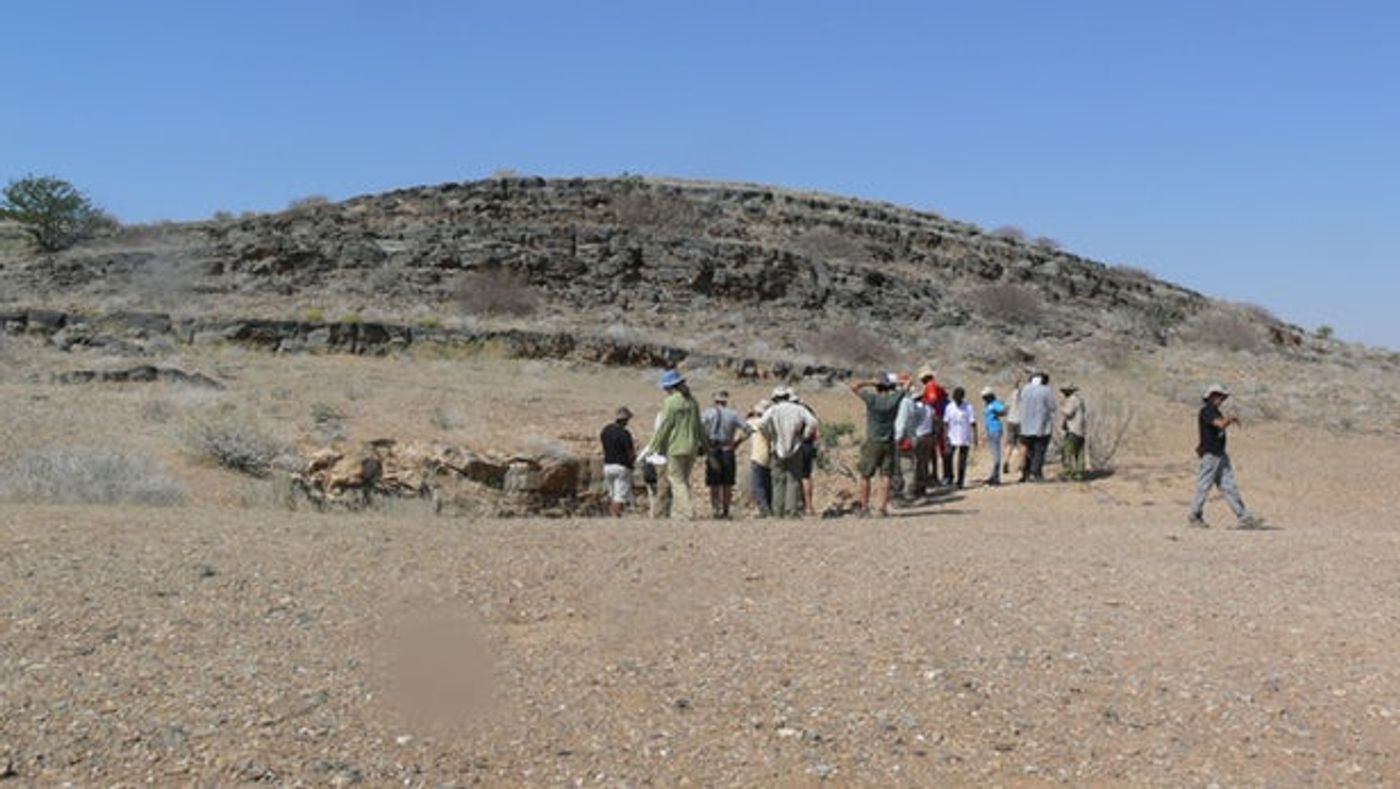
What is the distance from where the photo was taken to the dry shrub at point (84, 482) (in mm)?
10156

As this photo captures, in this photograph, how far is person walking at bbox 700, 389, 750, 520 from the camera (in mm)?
12242

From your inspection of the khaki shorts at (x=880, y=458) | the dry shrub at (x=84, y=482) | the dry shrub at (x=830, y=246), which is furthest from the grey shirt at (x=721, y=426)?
the dry shrub at (x=830, y=246)

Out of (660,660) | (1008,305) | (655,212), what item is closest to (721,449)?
(660,660)

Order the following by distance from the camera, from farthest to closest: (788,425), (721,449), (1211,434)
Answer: (721,449)
(788,425)
(1211,434)

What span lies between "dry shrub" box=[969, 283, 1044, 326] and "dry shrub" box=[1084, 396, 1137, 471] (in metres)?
21.7

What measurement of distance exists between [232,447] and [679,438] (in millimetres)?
5700

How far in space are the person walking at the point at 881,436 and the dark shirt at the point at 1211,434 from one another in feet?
8.92

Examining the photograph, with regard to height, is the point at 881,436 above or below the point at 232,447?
above

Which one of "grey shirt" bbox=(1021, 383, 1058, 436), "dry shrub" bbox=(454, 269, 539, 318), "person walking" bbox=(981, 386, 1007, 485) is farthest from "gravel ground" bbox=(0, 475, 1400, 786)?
"dry shrub" bbox=(454, 269, 539, 318)

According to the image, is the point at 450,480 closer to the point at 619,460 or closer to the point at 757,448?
the point at 619,460

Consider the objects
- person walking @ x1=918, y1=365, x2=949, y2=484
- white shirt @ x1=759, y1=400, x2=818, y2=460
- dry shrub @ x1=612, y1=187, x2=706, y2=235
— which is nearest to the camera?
white shirt @ x1=759, y1=400, x2=818, y2=460

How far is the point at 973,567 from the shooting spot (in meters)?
8.25

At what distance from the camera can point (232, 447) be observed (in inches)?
558

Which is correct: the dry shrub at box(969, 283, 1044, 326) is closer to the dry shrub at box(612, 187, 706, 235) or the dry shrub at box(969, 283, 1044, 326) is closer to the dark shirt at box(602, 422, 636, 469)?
the dry shrub at box(612, 187, 706, 235)
